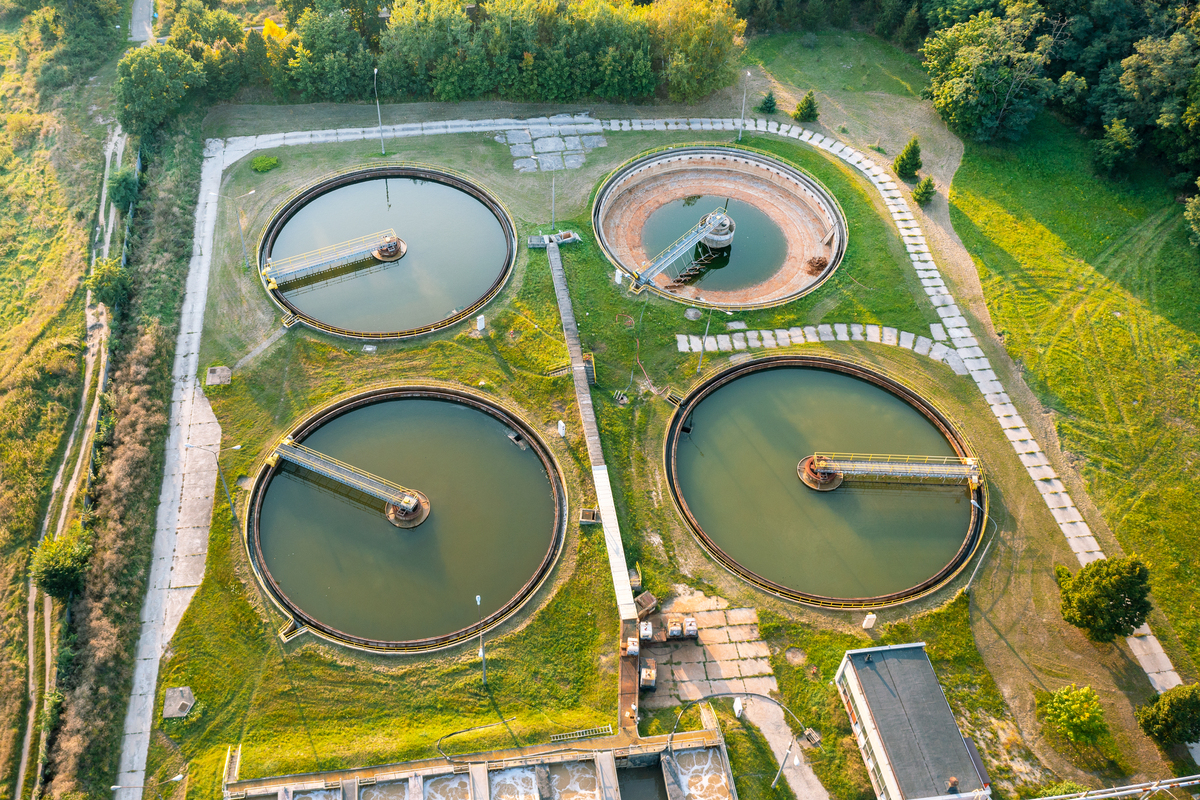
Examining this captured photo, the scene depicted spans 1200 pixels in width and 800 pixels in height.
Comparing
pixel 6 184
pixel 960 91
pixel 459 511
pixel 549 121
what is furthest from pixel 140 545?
pixel 960 91

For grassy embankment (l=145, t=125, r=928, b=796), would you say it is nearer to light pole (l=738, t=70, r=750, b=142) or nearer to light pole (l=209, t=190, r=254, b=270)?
light pole (l=209, t=190, r=254, b=270)

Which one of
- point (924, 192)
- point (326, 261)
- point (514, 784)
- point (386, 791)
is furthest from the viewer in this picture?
point (924, 192)

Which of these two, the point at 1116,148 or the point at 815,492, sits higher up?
the point at 1116,148

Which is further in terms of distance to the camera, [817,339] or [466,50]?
[466,50]

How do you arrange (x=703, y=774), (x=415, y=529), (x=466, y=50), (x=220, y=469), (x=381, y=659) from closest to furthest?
1. (x=703, y=774)
2. (x=381, y=659)
3. (x=415, y=529)
4. (x=220, y=469)
5. (x=466, y=50)

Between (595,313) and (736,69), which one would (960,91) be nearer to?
(736,69)

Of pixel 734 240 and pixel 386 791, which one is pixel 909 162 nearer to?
pixel 734 240

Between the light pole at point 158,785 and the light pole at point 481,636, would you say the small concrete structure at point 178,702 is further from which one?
the light pole at point 481,636

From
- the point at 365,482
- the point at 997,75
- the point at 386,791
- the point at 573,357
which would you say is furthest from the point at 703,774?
the point at 997,75
